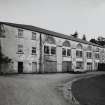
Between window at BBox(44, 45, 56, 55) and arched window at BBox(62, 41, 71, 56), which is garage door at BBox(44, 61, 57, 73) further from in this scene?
arched window at BBox(62, 41, 71, 56)

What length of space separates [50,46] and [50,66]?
4.49 metres

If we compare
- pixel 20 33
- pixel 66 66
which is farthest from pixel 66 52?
pixel 20 33

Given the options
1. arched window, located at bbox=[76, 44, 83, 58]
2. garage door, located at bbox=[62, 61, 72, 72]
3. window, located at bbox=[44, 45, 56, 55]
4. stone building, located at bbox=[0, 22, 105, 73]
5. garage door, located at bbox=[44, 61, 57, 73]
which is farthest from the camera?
arched window, located at bbox=[76, 44, 83, 58]

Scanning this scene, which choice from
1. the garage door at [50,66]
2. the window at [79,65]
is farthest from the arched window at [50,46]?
the window at [79,65]

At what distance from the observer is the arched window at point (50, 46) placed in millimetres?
33781

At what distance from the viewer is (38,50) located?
32.3 meters

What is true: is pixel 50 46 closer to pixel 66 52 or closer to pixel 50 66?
pixel 50 66

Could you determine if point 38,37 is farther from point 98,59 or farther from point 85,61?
point 98,59

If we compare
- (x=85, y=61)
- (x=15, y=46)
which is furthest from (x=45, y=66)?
(x=85, y=61)

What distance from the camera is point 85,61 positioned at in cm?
4428

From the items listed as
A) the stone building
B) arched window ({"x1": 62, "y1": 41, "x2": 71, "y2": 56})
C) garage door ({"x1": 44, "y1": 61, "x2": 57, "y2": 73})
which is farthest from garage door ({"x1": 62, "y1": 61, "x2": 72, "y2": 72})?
garage door ({"x1": 44, "y1": 61, "x2": 57, "y2": 73})

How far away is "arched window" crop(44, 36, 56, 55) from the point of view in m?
33.8

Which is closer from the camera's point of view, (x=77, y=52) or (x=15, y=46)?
(x=15, y=46)

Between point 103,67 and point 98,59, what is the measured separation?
303cm
